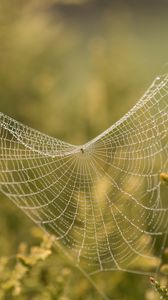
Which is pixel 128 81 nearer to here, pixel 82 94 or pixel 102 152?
pixel 82 94

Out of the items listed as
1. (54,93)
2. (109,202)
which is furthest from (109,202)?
(54,93)

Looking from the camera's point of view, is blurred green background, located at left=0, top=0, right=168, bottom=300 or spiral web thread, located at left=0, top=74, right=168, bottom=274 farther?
blurred green background, located at left=0, top=0, right=168, bottom=300

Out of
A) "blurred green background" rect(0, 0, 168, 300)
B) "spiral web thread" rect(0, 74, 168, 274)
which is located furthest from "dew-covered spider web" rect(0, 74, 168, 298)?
"blurred green background" rect(0, 0, 168, 300)

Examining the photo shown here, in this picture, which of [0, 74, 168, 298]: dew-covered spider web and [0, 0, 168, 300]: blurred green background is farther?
[0, 0, 168, 300]: blurred green background

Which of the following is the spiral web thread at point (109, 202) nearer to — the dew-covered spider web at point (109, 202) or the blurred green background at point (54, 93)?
the dew-covered spider web at point (109, 202)

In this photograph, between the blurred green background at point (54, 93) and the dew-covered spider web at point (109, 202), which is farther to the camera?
the blurred green background at point (54, 93)

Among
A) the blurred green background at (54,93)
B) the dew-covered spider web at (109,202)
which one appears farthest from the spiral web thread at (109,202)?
the blurred green background at (54,93)

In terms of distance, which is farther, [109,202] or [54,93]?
[54,93]

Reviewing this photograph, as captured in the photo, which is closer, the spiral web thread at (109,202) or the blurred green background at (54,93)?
the spiral web thread at (109,202)

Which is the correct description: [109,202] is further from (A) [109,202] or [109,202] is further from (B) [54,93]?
(B) [54,93]

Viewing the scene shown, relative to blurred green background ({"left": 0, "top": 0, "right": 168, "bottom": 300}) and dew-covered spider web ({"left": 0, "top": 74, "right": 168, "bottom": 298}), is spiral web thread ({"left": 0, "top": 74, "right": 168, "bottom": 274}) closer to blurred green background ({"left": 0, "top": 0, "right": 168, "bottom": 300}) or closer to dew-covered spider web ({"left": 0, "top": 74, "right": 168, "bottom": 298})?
dew-covered spider web ({"left": 0, "top": 74, "right": 168, "bottom": 298})

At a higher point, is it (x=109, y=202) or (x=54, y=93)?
(x=54, y=93)
